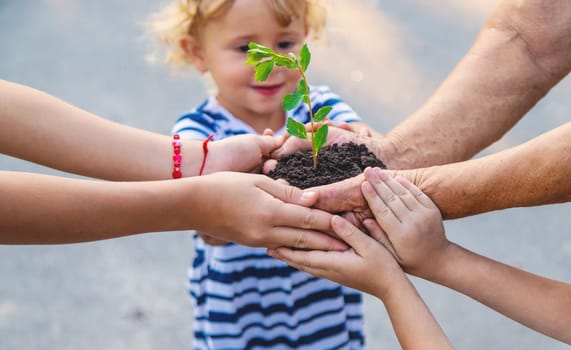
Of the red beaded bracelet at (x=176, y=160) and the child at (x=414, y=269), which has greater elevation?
the red beaded bracelet at (x=176, y=160)

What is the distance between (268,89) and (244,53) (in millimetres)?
158

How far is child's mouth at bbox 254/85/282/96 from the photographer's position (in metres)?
2.40

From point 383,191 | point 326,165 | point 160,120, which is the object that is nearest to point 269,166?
point 326,165

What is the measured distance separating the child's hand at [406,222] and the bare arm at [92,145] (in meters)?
0.45

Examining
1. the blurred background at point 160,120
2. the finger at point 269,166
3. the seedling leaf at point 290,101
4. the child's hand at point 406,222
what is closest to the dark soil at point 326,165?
the finger at point 269,166

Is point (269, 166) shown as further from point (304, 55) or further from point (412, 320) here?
point (412, 320)

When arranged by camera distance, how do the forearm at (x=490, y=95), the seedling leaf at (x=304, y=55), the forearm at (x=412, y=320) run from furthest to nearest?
1. the forearm at (x=490, y=95)
2. the seedling leaf at (x=304, y=55)
3. the forearm at (x=412, y=320)

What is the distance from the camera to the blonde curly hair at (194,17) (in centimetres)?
227

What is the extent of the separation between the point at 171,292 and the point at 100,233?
6.38 ft

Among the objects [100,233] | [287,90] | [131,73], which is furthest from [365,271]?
[131,73]

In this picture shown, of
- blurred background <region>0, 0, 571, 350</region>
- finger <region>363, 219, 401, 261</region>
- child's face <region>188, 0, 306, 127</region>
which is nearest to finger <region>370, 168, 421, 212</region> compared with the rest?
finger <region>363, 219, 401, 261</region>

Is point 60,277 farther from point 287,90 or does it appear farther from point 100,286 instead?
point 287,90

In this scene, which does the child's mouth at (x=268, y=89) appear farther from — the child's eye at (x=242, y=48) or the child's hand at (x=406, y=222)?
the child's hand at (x=406, y=222)

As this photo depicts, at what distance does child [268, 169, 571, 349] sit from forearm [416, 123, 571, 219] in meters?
0.07
